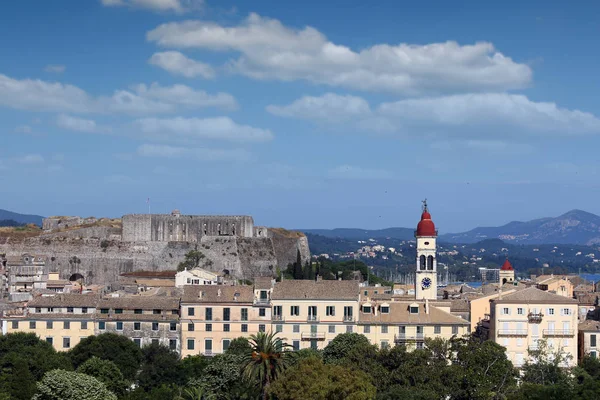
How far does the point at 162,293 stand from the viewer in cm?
8875

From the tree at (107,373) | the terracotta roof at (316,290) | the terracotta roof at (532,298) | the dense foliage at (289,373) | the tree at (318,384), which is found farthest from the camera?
the terracotta roof at (316,290)

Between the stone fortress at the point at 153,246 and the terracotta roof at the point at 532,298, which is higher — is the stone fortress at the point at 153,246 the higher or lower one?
the higher one

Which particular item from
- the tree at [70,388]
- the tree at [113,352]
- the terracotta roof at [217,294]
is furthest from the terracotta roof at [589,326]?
the tree at [70,388]

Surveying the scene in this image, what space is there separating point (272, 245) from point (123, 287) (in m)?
34.5

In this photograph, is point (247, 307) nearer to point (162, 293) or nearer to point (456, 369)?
point (162, 293)

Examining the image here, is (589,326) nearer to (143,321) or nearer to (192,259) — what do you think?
(143,321)

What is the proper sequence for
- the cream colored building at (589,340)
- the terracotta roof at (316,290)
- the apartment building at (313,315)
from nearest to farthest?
the cream colored building at (589,340)
the apartment building at (313,315)
the terracotta roof at (316,290)

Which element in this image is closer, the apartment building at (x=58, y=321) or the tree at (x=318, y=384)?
the tree at (x=318, y=384)

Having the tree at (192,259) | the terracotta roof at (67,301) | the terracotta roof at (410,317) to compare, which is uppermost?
the tree at (192,259)

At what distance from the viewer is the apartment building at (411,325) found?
76.0 m

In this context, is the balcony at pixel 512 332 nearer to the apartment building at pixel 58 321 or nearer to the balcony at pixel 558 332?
the balcony at pixel 558 332

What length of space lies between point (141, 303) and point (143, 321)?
214cm

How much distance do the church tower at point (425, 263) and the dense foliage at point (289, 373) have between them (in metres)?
12.9

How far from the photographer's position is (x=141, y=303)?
267 feet
